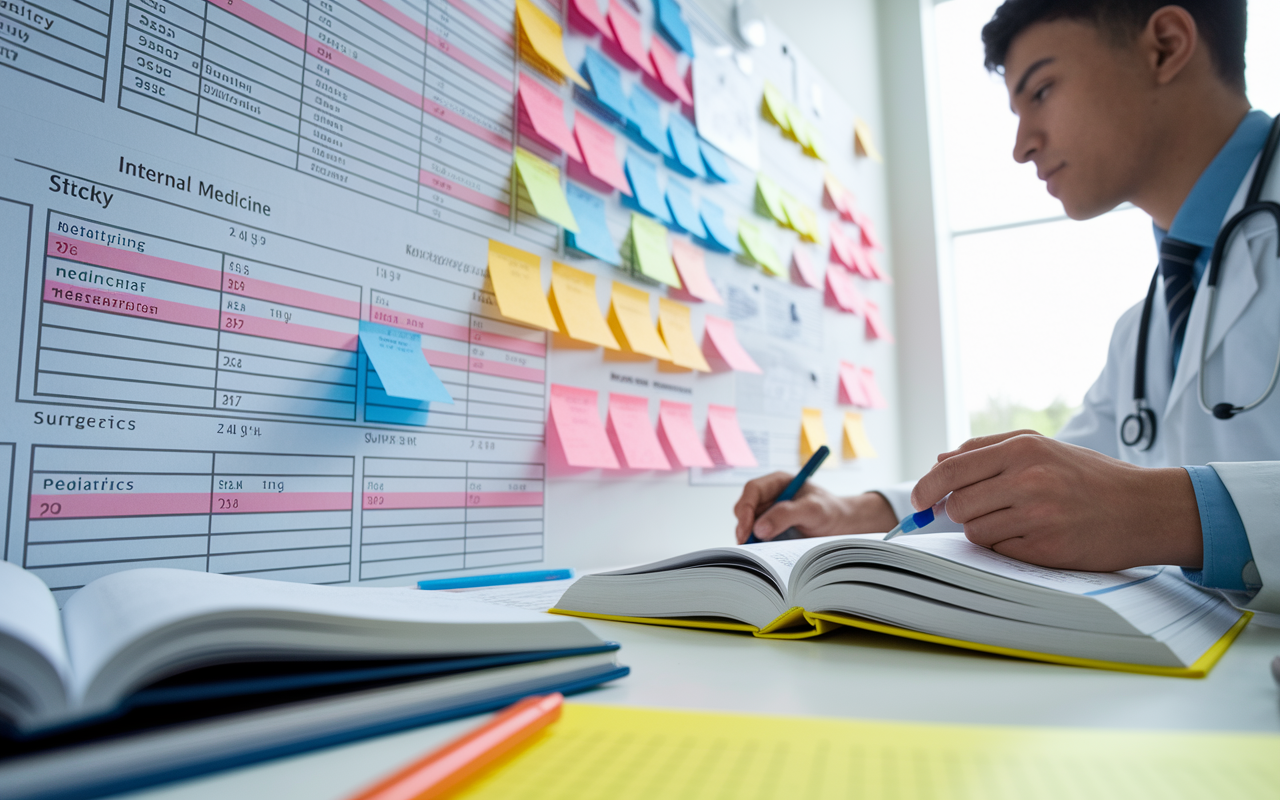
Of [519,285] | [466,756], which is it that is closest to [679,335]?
[519,285]

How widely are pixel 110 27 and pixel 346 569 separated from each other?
0.44m

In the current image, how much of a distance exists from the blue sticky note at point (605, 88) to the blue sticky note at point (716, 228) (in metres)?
0.22

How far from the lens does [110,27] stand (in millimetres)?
479

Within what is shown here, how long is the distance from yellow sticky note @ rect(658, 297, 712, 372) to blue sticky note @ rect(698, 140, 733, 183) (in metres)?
0.24

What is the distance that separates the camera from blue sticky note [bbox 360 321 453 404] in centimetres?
61

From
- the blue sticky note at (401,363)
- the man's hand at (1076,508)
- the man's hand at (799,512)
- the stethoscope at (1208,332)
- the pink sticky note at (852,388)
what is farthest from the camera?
the pink sticky note at (852,388)

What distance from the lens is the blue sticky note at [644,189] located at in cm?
93

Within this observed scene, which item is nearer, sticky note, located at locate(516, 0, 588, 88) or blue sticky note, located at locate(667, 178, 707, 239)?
sticky note, located at locate(516, 0, 588, 88)

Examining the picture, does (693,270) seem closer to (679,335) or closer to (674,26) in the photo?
(679,335)

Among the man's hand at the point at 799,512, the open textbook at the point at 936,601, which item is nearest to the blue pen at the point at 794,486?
the man's hand at the point at 799,512

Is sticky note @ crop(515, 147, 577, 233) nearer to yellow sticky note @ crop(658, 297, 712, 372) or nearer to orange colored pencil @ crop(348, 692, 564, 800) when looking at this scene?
yellow sticky note @ crop(658, 297, 712, 372)

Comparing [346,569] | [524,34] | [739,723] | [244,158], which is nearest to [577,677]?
[739,723]

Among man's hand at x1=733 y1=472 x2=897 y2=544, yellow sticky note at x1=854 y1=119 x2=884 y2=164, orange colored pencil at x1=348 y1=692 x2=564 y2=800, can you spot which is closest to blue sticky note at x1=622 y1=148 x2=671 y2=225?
man's hand at x1=733 y1=472 x2=897 y2=544

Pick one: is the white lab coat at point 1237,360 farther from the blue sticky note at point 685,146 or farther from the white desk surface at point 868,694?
the blue sticky note at point 685,146
